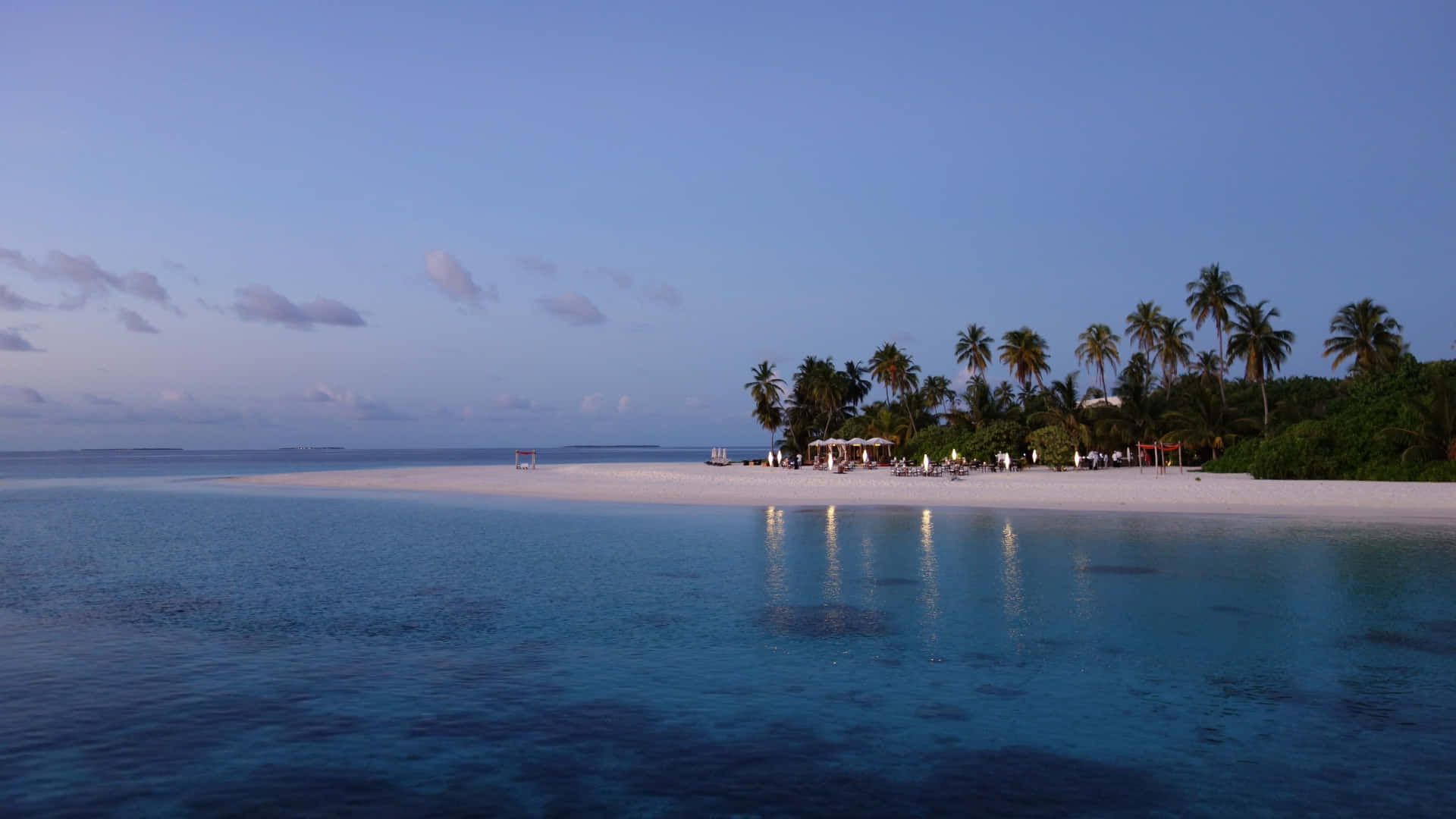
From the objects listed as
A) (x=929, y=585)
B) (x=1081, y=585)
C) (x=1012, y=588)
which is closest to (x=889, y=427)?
(x=1081, y=585)

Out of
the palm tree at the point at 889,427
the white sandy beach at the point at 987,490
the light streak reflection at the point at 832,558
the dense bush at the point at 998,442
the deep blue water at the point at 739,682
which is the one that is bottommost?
the deep blue water at the point at 739,682

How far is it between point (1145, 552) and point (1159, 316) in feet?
202

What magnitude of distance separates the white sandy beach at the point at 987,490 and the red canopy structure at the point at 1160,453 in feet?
3.12

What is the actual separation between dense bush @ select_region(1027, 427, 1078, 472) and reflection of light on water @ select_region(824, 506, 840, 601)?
27746 millimetres

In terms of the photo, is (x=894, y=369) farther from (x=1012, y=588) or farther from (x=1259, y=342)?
(x=1012, y=588)

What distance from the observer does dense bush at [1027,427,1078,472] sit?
5828 centimetres

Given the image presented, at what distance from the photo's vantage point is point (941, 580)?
1934 cm

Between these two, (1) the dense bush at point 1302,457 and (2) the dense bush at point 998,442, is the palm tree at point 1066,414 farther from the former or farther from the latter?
(1) the dense bush at point 1302,457

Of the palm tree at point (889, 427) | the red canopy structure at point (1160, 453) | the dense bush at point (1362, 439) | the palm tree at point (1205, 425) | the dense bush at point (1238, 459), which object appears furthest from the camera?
the palm tree at point (889, 427)

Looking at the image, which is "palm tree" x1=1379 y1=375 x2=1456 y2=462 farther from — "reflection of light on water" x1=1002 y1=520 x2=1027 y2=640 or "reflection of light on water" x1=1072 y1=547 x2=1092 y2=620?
"reflection of light on water" x1=1072 y1=547 x2=1092 y2=620

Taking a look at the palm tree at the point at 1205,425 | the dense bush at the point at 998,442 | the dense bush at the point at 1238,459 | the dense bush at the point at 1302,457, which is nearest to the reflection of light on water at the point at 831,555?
the dense bush at the point at 1302,457

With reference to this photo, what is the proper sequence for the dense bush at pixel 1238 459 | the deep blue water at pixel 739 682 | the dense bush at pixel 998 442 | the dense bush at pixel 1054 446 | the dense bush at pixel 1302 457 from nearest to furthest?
the deep blue water at pixel 739 682 → the dense bush at pixel 1302 457 → the dense bush at pixel 1238 459 → the dense bush at pixel 1054 446 → the dense bush at pixel 998 442

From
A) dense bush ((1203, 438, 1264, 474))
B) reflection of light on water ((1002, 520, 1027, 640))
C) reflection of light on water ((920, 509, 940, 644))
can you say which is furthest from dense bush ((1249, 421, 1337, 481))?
reflection of light on water ((1002, 520, 1027, 640))

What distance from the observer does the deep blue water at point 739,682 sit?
804 cm
